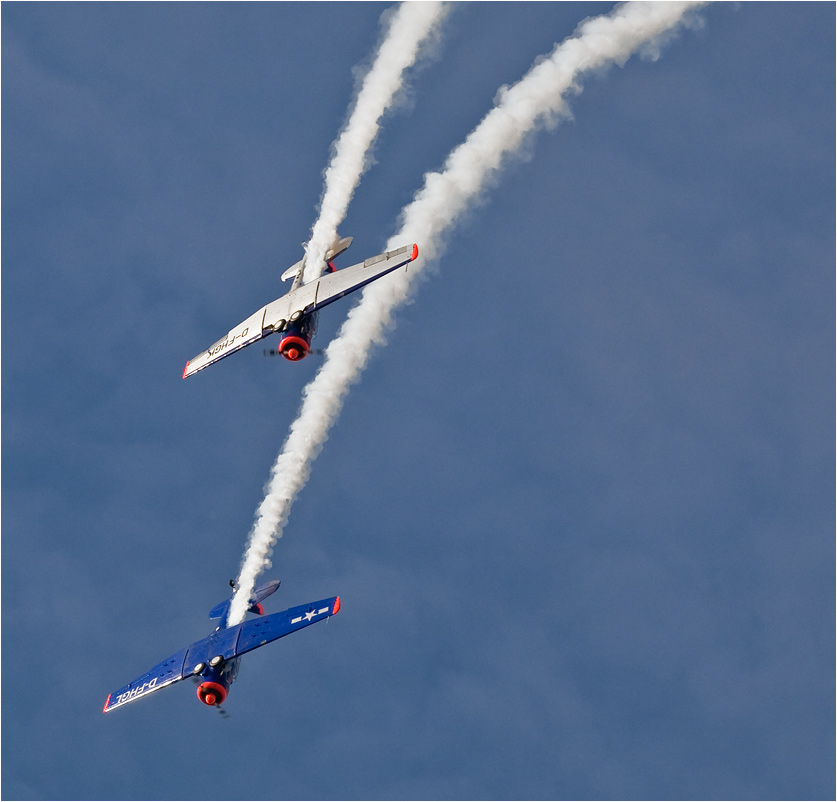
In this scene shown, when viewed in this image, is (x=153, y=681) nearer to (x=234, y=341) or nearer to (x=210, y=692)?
(x=210, y=692)

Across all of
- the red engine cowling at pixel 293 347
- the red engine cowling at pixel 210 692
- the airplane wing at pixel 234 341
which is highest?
the airplane wing at pixel 234 341

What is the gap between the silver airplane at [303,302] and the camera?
215 feet

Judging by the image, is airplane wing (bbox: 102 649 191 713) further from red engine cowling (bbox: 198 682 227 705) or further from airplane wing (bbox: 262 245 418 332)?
airplane wing (bbox: 262 245 418 332)

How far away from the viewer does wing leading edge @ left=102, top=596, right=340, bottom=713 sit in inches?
2623

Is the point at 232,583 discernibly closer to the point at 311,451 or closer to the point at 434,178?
the point at 311,451

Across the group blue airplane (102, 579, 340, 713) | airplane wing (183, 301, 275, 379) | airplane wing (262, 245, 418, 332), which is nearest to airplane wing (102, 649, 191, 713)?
blue airplane (102, 579, 340, 713)

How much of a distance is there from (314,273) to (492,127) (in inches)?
459

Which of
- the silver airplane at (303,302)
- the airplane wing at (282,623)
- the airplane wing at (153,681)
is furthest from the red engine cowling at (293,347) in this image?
the airplane wing at (153,681)

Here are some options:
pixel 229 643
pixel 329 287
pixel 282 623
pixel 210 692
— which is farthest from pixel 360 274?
pixel 210 692

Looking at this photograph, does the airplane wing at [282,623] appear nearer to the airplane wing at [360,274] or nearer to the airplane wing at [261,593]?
the airplane wing at [261,593]

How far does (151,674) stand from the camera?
71.6m

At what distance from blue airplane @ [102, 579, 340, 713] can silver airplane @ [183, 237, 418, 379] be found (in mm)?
11840

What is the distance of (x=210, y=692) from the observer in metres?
68.4

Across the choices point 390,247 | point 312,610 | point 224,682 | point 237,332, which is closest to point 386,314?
point 390,247
